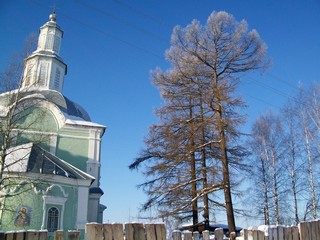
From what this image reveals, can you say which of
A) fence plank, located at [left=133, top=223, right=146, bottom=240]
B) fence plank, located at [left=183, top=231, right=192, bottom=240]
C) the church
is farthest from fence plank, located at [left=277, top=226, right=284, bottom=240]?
the church

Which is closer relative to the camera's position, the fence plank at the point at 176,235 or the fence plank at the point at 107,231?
the fence plank at the point at 107,231

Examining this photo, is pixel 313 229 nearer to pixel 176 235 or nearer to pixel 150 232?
pixel 176 235

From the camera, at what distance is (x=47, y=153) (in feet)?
72.6

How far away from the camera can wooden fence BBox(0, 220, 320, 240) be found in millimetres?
3873

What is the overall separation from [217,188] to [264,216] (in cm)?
981

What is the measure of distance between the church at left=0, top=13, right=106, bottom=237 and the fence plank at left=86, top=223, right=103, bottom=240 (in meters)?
9.79

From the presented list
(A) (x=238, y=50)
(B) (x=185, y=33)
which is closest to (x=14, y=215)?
(B) (x=185, y=33)

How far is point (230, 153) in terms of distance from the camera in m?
15.1

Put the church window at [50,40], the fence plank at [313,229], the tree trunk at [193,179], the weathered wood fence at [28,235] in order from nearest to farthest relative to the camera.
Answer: the weathered wood fence at [28,235], the fence plank at [313,229], the tree trunk at [193,179], the church window at [50,40]

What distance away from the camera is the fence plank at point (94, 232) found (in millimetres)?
4121

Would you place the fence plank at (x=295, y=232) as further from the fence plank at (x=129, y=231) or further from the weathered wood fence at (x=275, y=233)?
the fence plank at (x=129, y=231)

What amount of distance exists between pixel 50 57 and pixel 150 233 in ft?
97.7

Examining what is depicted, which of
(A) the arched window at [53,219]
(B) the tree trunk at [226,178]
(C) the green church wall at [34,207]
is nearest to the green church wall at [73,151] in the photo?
(C) the green church wall at [34,207]

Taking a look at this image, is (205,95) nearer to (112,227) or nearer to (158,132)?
(158,132)
